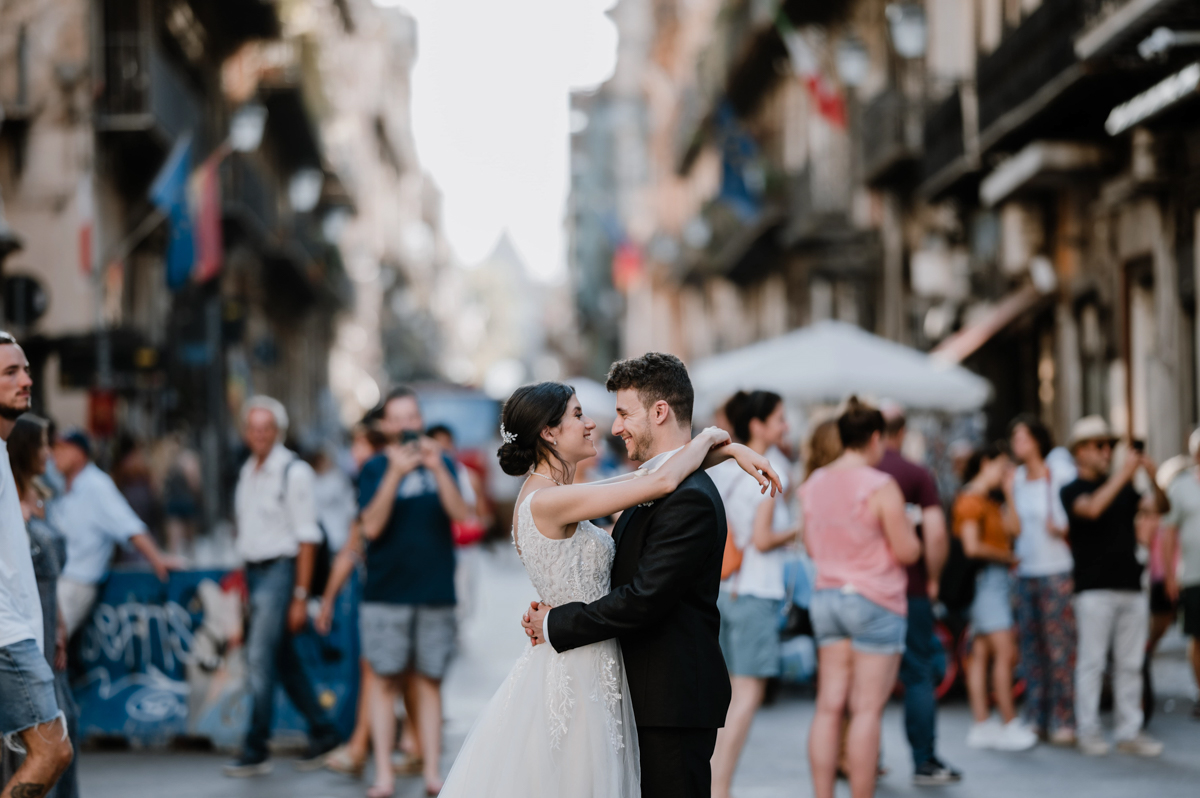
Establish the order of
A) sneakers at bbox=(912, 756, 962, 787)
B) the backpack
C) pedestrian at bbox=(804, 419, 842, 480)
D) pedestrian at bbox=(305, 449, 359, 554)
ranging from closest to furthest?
pedestrian at bbox=(804, 419, 842, 480), sneakers at bbox=(912, 756, 962, 787), the backpack, pedestrian at bbox=(305, 449, 359, 554)

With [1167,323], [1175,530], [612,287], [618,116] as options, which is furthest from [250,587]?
[618,116]

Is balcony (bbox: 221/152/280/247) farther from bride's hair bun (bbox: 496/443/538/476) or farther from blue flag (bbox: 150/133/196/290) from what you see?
bride's hair bun (bbox: 496/443/538/476)

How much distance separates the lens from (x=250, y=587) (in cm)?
895

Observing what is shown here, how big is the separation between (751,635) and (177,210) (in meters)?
14.8

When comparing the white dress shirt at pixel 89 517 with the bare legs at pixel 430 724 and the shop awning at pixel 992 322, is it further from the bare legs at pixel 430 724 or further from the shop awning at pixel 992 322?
the shop awning at pixel 992 322

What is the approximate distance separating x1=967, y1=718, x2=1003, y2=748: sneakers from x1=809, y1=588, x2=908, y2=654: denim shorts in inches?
110

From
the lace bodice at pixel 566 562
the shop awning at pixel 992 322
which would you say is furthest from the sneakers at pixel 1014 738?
the shop awning at pixel 992 322

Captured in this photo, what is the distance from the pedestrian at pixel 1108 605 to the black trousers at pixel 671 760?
5420mm

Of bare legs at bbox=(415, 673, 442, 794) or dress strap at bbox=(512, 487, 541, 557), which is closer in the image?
dress strap at bbox=(512, 487, 541, 557)

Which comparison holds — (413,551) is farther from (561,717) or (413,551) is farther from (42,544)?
(561,717)

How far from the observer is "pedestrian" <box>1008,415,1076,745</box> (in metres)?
9.62

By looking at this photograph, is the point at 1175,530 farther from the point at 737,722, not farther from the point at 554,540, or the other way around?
the point at 554,540

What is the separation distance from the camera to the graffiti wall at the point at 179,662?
972cm

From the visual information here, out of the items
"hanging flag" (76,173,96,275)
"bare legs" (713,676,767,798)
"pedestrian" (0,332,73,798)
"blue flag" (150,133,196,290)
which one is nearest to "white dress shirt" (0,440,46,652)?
"pedestrian" (0,332,73,798)
